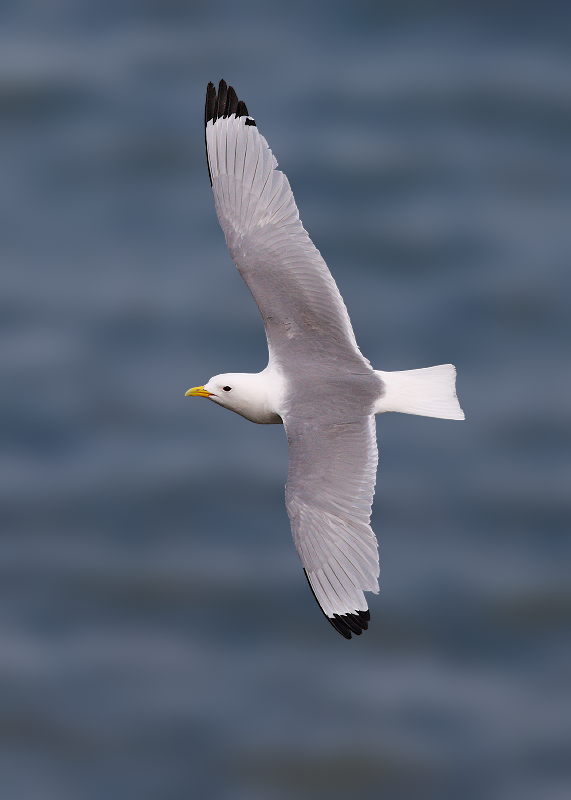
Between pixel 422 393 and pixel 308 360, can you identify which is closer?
pixel 422 393

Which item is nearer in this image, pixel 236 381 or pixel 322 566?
pixel 322 566

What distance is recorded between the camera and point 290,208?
8.38m

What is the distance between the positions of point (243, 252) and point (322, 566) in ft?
7.77

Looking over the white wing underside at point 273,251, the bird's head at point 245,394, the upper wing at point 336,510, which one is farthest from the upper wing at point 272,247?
the upper wing at point 336,510

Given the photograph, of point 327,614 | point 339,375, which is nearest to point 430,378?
point 339,375

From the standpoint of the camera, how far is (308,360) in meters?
7.98

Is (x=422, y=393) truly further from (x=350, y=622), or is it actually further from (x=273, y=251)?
(x=350, y=622)

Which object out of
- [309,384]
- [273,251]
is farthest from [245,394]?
[273,251]

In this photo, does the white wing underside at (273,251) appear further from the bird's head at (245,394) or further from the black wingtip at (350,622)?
the black wingtip at (350,622)

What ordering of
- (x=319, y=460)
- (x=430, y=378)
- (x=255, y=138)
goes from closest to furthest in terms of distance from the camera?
1. (x=319, y=460)
2. (x=430, y=378)
3. (x=255, y=138)

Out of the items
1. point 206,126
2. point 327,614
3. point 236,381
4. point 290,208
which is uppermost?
point 206,126

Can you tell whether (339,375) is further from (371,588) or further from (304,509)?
(371,588)

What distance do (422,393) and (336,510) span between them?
1.04m

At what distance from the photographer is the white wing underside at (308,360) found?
7.09 meters
